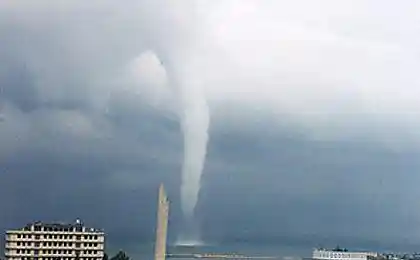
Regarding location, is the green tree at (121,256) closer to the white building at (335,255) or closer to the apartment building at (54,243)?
the apartment building at (54,243)

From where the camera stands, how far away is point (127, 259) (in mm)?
20812

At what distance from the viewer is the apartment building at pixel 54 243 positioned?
18781mm

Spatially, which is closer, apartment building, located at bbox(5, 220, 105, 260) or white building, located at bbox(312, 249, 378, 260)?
apartment building, located at bbox(5, 220, 105, 260)

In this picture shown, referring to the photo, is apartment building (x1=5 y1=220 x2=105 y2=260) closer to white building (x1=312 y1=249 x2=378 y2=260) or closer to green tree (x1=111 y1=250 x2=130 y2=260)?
green tree (x1=111 y1=250 x2=130 y2=260)

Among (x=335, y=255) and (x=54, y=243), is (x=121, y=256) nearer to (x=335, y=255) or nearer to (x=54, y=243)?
(x=54, y=243)

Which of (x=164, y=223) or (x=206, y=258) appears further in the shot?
(x=206, y=258)

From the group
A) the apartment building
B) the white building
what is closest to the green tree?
the apartment building

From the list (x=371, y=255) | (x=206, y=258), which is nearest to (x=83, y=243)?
(x=206, y=258)

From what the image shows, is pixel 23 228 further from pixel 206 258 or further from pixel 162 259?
pixel 206 258

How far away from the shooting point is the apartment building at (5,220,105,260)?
18781 mm

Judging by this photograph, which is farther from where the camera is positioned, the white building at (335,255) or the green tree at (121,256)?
the white building at (335,255)

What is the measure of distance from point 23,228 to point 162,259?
140 inches

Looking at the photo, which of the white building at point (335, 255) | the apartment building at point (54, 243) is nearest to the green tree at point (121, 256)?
the apartment building at point (54, 243)

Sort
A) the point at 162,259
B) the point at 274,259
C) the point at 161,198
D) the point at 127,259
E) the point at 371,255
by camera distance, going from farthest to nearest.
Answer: the point at 371,255 → the point at 274,259 → the point at 127,259 → the point at 162,259 → the point at 161,198
